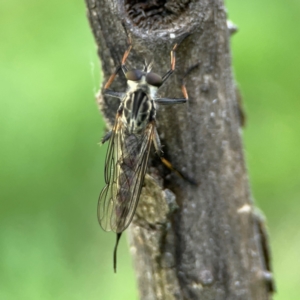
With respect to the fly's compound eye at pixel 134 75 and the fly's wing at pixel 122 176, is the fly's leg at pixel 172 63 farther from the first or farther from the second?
the fly's wing at pixel 122 176

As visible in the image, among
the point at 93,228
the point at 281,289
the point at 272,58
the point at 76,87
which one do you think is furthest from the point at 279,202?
the point at 76,87

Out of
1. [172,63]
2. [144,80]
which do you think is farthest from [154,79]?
[172,63]

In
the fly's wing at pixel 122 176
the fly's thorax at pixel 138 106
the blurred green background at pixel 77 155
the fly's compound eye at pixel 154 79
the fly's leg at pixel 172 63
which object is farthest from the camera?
the blurred green background at pixel 77 155

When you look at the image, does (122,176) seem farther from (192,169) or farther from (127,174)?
(192,169)

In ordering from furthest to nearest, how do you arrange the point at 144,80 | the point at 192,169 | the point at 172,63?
the point at 144,80
the point at 192,169
the point at 172,63

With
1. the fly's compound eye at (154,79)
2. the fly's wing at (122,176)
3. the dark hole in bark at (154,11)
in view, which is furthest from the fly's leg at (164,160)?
the dark hole in bark at (154,11)

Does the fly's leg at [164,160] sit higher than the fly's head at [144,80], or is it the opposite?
the fly's head at [144,80]

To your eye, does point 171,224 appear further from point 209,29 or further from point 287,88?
point 287,88
